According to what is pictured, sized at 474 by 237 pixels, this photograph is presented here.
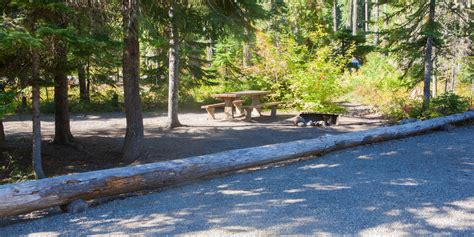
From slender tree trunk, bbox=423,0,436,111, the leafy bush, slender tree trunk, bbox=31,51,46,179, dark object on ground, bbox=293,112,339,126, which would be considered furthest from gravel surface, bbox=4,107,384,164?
the leafy bush

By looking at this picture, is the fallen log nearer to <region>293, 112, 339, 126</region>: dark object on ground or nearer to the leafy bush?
<region>293, 112, 339, 126</region>: dark object on ground

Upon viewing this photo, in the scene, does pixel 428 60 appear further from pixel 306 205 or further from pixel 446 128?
pixel 306 205

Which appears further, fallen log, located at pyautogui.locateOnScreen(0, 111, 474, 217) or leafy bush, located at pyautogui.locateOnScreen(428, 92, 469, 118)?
leafy bush, located at pyautogui.locateOnScreen(428, 92, 469, 118)

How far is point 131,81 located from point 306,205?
511cm

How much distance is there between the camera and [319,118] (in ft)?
40.1

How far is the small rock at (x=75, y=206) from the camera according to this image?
184 inches

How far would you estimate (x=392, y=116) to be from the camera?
12.9 m

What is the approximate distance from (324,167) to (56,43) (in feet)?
17.3

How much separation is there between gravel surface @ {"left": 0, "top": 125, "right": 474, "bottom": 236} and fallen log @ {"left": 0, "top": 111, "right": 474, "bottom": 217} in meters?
0.18

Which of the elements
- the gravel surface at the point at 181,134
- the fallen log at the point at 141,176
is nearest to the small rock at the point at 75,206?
the fallen log at the point at 141,176

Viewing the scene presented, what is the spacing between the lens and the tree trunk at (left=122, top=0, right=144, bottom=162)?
287 inches

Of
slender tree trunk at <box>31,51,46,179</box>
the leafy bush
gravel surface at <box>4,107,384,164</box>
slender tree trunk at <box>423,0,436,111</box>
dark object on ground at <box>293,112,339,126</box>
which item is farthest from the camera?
dark object on ground at <box>293,112,339,126</box>

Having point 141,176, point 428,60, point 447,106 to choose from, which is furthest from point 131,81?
point 447,106

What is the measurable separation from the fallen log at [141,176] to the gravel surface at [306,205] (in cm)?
18
